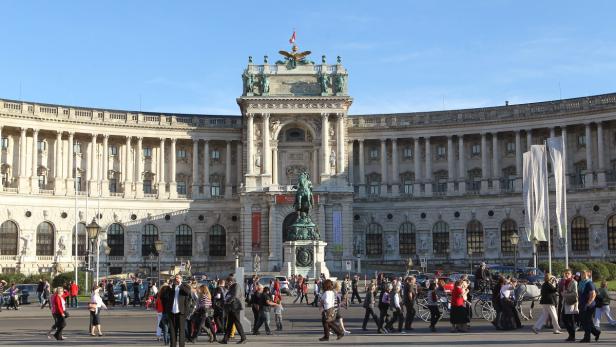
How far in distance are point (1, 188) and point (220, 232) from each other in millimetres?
27165

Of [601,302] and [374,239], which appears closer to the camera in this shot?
[601,302]

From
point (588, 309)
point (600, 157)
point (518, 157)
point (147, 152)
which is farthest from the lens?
point (147, 152)

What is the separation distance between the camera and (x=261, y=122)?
108250 millimetres

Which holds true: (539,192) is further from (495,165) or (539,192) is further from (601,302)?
(495,165)

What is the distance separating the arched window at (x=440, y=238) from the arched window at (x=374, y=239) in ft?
21.9

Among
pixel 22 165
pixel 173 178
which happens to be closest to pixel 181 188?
pixel 173 178

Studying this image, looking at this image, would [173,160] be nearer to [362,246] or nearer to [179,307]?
[362,246]

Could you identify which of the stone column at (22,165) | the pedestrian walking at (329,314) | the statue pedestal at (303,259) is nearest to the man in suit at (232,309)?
the pedestrian walking at (329,314)

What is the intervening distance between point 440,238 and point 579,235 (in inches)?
669

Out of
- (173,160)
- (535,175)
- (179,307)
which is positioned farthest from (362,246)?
(179,307)

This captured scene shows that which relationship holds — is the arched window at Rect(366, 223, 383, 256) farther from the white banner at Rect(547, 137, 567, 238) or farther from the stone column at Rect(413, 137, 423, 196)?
the white banner at Rect(547, 137, 567, 238)

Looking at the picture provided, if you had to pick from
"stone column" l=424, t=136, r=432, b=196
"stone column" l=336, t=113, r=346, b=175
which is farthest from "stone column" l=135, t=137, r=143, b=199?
"stone column" l=424, t=136, r=432, b=196

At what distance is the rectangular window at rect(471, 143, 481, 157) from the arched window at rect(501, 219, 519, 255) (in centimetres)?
956

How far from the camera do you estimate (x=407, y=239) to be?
110m
